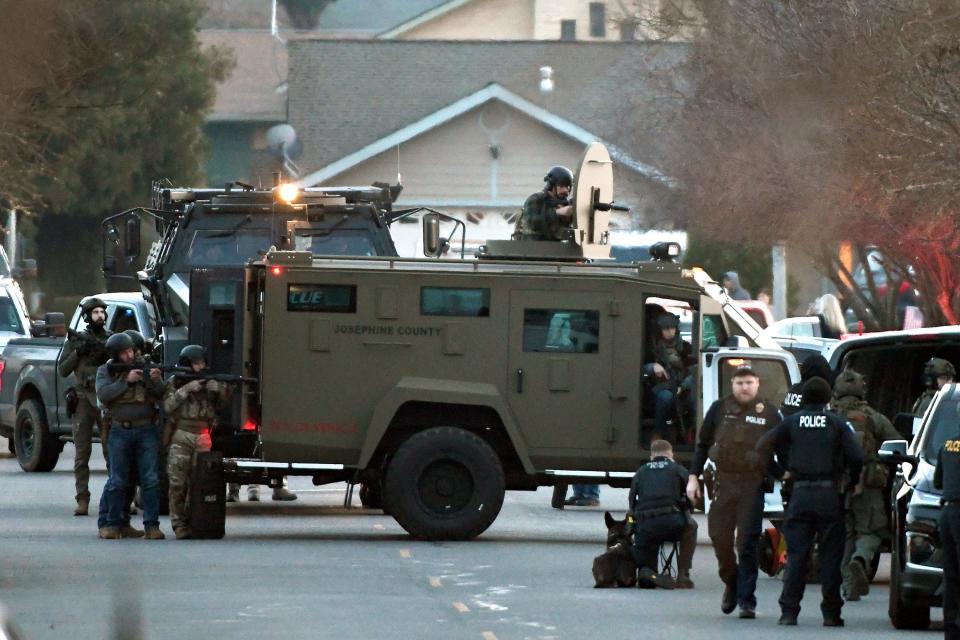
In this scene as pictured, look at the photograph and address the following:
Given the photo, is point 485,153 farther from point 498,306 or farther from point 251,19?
point 251,19

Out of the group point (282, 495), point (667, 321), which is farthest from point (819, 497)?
point (282, 495)

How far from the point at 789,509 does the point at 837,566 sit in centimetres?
45

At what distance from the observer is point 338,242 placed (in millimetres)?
22984

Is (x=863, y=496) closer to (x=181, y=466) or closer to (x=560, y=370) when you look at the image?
(x=560, y=370)

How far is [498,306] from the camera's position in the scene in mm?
18797

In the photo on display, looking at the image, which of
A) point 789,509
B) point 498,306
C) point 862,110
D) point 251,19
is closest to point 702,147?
point 862,110

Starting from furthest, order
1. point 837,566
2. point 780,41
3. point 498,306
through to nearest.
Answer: point 780,41 < point 498,306 < point 837,566

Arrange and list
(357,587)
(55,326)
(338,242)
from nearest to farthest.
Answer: (357,587), (338,242), (55,326)

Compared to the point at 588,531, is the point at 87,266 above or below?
above

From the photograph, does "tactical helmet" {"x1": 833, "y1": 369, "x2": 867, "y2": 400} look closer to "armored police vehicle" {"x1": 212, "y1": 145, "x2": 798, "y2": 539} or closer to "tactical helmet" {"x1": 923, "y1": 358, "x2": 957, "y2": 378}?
"tactical helmet" {"x1": 923, "y1": 358, "x2": 957, "y2": 378}

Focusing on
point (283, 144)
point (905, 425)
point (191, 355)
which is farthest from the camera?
point (283, 144)

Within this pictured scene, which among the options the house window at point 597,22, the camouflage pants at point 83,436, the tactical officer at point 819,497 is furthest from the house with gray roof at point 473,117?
the tactical officer at point 819,497

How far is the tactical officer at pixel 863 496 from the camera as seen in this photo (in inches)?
609

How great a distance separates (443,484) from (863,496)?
4335 millimetres
